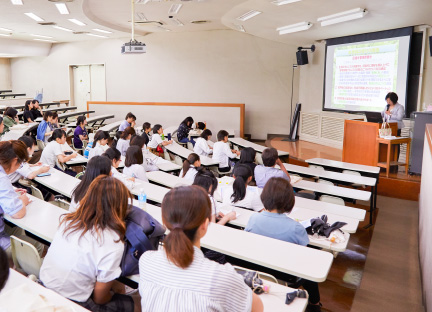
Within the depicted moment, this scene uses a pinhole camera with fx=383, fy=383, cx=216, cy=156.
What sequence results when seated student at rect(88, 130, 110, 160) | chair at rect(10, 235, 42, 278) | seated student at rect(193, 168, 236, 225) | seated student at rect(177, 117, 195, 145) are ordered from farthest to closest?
seated student at rect(177, 117, 195, 145) < seated student at rect(88, 130, 110, 160) < seated student at rect(193, 168, 236, 225) < chair at rect(10, 235, 42, 278)

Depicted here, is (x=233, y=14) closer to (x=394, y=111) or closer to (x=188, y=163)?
(x=394, y=111)

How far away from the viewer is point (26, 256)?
261cm

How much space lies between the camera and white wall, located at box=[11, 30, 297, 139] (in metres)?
12.4

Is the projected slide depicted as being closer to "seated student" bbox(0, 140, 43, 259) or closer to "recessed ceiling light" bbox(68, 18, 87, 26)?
"recessed ceiling light" bbox(68, 18, 87, 26)

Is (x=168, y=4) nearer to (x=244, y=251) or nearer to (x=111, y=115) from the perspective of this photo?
(x=111, y=115)

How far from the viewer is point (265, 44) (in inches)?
483

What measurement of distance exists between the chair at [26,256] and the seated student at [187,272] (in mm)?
1144

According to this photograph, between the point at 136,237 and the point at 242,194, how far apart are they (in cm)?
172

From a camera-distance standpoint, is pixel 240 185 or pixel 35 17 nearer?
pixel 240 185

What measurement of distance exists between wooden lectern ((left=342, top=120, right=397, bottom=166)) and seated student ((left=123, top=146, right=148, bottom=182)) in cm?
393

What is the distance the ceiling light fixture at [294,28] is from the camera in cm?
853

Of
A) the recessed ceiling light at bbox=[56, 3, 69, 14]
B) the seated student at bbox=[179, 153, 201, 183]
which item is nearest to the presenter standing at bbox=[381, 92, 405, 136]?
the seated student at bbox=[179, 153, 201, 183]

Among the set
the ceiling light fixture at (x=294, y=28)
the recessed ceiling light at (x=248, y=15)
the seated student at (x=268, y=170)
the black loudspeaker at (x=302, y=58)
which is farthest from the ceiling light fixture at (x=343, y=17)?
the seated student at (x=268, y=170)

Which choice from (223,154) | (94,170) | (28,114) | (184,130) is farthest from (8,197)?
(28,114)
